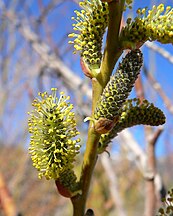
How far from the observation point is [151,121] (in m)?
0.61

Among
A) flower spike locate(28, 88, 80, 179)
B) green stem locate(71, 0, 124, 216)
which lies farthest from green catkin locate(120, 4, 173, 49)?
flower spike locate(28, 88, 80, 179)

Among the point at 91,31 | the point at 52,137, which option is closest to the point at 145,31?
the point at 91,31

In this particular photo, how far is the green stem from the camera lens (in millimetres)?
535

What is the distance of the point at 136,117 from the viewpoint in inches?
24.4

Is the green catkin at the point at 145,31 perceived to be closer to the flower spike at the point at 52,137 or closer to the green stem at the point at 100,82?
the green stem at the point at 100,82

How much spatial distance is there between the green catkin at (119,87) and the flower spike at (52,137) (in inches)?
2.5

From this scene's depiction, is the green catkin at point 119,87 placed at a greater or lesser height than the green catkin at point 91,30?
lesser

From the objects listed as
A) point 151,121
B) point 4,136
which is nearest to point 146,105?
point 151,121

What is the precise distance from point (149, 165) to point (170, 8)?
2.30 ft

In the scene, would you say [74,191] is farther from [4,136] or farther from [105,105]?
[4,136]

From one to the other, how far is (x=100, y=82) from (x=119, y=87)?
1.8 inches

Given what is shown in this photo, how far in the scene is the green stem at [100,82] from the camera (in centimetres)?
54

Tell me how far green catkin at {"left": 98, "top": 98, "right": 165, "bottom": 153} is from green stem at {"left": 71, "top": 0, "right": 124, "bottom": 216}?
0.05 m

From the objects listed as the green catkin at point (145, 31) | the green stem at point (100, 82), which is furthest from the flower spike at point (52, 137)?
the green catkin at point (145, 31)
